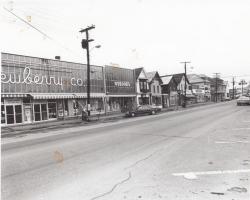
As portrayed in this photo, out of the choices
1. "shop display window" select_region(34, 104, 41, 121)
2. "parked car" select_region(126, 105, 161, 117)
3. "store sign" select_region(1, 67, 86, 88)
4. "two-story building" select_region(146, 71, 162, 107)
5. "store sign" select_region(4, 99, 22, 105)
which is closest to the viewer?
"store sign" select_region(4, 99, 22, 105)

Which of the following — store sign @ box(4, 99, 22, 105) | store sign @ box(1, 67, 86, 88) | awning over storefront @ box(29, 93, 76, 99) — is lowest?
store sign @ box(4, 99, 22, 105)

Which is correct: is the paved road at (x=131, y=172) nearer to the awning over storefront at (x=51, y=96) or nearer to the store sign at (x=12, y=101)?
the store sign at (x=12, y=101)

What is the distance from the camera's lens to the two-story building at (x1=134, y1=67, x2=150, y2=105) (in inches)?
1758

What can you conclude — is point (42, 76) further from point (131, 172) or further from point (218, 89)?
point (218, 89)

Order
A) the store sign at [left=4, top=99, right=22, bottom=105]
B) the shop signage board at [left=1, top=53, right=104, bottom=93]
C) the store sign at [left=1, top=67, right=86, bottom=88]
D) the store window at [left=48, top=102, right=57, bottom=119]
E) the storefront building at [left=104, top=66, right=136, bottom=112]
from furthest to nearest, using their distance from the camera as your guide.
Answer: the storefront building at [left=104, top=66, right=136, bottom=112], the store window at [left=48, top=102, right=57, bottom=119], the shop signage board at [left=1, top=53, right=104, bottom=93], the store sign at [left=1, top=67, right=86, bottom=88], the store sign at [left=4, top=99, right=22, bottom=105]

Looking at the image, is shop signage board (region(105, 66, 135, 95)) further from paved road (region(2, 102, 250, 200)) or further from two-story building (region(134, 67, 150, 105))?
paved road (region(2, 102, 250, 200))

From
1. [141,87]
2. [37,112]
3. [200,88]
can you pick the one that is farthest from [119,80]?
[200,88]

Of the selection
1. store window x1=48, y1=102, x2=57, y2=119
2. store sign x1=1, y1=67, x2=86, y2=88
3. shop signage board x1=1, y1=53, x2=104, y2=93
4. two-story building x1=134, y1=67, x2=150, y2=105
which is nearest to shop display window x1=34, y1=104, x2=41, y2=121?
store window x1=48, y1=102, x2=57, y2=119

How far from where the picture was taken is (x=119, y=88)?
39.8m

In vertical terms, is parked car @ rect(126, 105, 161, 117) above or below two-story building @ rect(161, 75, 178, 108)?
below

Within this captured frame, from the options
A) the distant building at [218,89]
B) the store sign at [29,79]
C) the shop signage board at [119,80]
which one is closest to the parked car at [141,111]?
the shop signage board at [119,80]

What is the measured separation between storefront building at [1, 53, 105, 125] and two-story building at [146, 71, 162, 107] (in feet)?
56.8

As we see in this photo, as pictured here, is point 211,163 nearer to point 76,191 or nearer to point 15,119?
point 76,191

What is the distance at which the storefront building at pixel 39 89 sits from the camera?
23.4 meters
